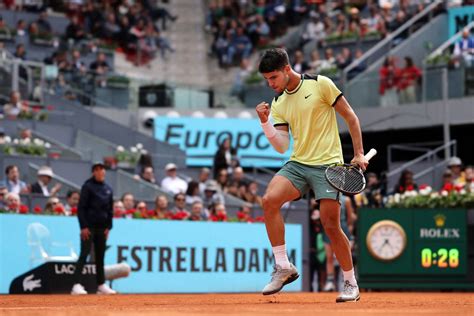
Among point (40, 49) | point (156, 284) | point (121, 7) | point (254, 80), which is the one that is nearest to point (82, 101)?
point (40, 49)

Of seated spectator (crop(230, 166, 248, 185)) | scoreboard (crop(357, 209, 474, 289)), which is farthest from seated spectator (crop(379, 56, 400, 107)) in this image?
scoreboard (crop(357, 209, 474, 289))

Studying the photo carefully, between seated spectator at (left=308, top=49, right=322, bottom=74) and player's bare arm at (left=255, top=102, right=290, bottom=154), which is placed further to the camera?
seated spectator at (left=308, top=49, right=322, bottom=74)

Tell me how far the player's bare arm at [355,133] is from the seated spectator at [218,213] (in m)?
10.1

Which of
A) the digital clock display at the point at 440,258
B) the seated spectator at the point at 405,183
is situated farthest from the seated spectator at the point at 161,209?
the seated spectator at the point at 405,183

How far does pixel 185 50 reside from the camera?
38281 millimetres

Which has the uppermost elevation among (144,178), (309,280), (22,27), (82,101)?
(22,27)

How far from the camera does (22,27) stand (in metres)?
31.9

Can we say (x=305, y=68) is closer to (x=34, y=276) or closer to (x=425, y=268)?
(x=425, y=268)

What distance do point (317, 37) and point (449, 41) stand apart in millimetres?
5446

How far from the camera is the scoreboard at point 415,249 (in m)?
20.3

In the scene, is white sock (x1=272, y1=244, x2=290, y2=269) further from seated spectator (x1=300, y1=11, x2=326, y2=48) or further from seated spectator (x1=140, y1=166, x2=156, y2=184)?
seated spectator (x1=300, y1=11, x2=326, y2=48)

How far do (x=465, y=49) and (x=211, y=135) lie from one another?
6383 millimetres

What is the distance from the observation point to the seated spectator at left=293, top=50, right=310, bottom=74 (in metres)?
32.5

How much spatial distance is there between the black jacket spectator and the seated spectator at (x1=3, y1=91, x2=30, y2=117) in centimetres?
893
